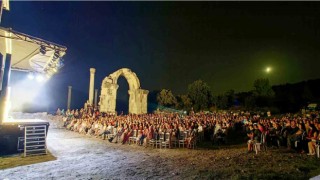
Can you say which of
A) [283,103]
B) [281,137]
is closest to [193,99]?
[283,103]

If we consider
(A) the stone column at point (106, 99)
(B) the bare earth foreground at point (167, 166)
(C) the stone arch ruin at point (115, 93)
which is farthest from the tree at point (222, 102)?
(B) the bare earth foreground at point (167, 166)

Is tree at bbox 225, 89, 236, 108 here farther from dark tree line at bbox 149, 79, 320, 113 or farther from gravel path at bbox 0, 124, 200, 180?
gravel path at bbox 0, 124, 200, 180

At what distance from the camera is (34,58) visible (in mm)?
13297

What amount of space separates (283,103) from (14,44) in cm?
4634

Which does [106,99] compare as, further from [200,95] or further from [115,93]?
[200,95]

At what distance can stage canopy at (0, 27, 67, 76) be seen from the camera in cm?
942

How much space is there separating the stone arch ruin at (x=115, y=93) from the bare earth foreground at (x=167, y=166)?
19.0 metres

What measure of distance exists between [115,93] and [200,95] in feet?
73.6

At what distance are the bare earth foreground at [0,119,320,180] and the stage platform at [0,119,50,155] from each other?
1.46 metres

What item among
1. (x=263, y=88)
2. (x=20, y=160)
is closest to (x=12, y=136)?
(x=20, y=160)

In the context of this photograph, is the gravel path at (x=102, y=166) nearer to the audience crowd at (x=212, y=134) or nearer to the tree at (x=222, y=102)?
the audience crowd at (x=212, y=134)

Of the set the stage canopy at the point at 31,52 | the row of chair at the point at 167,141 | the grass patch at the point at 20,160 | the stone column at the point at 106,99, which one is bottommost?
the grass patch at the point at 20,160

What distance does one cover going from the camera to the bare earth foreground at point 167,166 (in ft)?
23.2

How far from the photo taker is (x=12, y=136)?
10.2 meters
